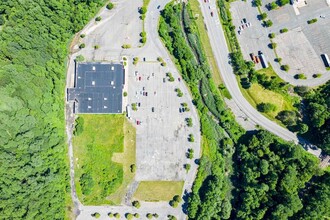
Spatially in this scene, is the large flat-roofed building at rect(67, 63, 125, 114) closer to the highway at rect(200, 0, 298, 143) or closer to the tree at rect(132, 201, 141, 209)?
the tree at rect(132, 201, 141, 209)

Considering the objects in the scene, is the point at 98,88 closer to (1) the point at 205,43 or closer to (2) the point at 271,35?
(1) the point at 205,43

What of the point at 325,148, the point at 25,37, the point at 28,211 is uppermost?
the point at 25,37

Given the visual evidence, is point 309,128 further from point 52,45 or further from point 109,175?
point 52,45

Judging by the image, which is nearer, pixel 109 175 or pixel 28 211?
pixel 28 211

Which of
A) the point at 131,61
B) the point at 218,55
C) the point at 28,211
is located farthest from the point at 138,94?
the point at 28,211

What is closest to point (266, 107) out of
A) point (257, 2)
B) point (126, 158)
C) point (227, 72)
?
point (227, 72)

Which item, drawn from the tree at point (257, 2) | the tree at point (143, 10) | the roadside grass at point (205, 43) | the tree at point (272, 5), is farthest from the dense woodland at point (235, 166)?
the tree at point (272, 5)

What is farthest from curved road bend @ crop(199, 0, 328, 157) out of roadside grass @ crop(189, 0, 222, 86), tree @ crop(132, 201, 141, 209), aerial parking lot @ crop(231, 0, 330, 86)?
tree @ crop(132, 201, 141, 209)
